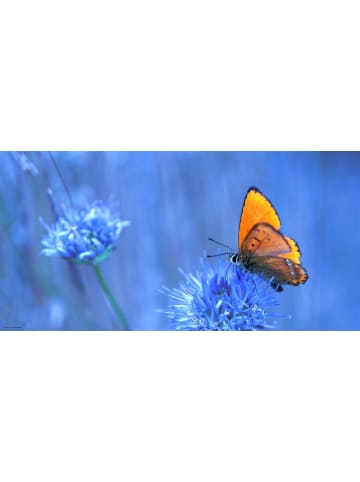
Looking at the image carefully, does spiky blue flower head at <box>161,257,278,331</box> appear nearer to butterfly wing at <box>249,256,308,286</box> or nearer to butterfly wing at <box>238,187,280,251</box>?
butterfly wing at <box>249,256,308,286</box>

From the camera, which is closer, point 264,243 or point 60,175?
point 264,243

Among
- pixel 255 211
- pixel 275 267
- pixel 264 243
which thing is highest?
pixel 255 211

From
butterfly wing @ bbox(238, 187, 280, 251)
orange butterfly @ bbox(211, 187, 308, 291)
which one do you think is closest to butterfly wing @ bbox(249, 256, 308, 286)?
orange butterfly @ bbox(211, 187, 308, 291)

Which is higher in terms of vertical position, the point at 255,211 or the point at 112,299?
the point at 255,211

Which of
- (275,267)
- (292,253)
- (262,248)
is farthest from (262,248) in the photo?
(292,253)

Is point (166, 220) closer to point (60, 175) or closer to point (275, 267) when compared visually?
point (60, 175)

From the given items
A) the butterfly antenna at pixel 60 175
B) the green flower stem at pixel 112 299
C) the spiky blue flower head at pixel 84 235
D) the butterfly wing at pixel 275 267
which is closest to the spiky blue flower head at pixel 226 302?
the butterfly wing at pixel 275 267
